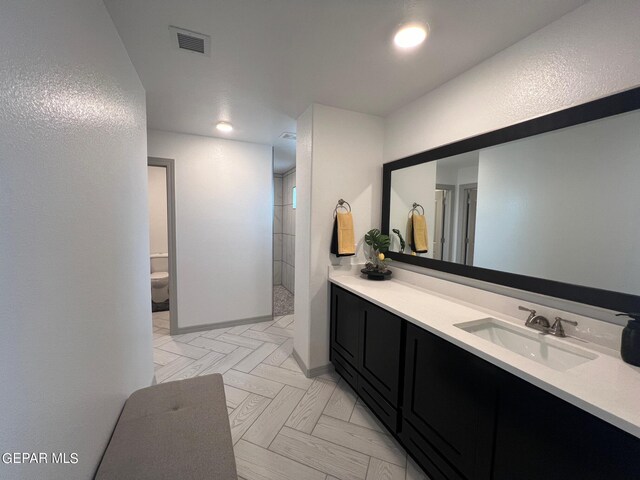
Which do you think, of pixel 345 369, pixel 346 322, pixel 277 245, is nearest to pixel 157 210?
pixel 277 245

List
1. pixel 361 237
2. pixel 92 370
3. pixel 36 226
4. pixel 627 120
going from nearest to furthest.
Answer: pixel 36 226 → pixel 92 370 → pixel 627 120 → pixel 361 237

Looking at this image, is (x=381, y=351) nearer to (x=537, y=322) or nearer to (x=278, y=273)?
(x=537, y=322)

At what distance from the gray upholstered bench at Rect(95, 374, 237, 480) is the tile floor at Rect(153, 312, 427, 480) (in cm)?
55

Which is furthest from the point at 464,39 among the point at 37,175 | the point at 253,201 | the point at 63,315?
the point at 253,201

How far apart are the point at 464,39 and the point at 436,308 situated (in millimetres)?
1580

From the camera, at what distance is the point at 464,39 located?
4.77 ft

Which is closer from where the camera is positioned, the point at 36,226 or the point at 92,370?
the point at 36,226

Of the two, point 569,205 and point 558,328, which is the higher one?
Result: point 569,205

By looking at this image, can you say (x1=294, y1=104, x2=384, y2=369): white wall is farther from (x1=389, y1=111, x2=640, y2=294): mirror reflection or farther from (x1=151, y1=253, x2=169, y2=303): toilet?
(x1=151, y1=253, x2=169, y2=303): toilet

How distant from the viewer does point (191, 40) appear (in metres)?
1.49

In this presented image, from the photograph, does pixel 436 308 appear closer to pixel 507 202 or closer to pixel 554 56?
pixel 507 202

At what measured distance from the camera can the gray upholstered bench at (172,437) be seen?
3.13 feet

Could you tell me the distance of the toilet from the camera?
3.88 m

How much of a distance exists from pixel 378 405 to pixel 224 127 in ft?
9.77
